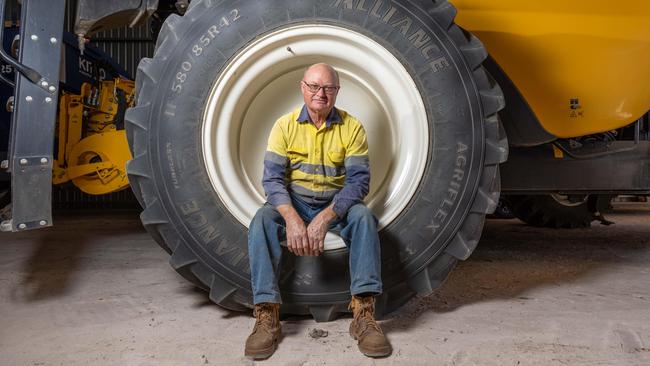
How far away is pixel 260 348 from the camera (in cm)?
153

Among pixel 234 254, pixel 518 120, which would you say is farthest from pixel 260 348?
pixel 518 120

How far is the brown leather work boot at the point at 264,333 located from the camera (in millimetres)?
1520

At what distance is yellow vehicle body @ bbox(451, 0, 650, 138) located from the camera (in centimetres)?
207

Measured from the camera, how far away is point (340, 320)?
1.85m

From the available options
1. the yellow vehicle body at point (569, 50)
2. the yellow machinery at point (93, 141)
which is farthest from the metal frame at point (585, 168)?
the yellow machinery at point (93, 141)

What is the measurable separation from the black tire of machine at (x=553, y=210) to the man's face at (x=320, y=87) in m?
3.01

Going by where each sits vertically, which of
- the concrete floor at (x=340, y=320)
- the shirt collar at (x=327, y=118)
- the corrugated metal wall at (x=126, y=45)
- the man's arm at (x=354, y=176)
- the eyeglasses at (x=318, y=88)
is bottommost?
the concrete floor at (x=340, y=320)

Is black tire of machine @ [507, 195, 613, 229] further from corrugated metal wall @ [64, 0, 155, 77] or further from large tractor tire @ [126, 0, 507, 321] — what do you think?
corrugated metal wall @ [64, 0, 155, 77]

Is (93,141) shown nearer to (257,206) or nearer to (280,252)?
(257,206)

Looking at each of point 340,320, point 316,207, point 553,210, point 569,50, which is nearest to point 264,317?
point 340,320

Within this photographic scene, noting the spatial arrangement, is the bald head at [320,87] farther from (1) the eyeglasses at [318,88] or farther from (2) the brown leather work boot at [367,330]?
(2) the brown leather work boot at [367,330]

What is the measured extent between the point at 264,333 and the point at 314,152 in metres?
0.65

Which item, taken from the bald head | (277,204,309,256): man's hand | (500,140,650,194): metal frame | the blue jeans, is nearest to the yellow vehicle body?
(500,140,650,194): metal frame

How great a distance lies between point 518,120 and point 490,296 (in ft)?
2.54
